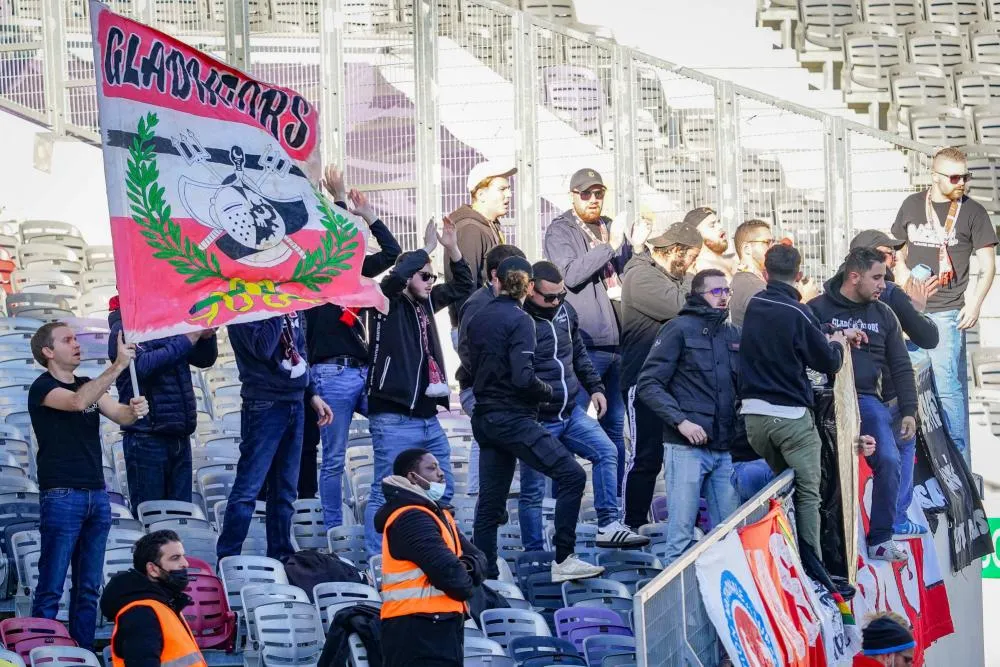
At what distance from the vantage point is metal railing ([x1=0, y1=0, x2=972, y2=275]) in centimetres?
1379

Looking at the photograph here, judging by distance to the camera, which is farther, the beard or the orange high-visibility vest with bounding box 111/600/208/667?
the beard

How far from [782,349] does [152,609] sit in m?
3.76

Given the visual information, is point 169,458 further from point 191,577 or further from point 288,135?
point 288,135

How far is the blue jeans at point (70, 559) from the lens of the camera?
8133 millimetres

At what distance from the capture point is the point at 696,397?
972cm

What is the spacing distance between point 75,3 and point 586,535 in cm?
646

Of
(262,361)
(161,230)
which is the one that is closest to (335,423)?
(262,361)

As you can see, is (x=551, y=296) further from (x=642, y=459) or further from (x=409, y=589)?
(x=409, y=589)

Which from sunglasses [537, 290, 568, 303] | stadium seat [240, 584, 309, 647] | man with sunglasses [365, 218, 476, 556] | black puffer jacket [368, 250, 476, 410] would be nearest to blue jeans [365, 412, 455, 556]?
man with sunglasses [365, 218, 476, 556]

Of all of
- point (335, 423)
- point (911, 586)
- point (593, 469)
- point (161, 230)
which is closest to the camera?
point (161, 230)

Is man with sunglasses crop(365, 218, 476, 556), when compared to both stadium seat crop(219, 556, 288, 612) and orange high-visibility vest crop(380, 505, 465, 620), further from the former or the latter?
orange high-visibility vest crop(380, 505, 465, 620)

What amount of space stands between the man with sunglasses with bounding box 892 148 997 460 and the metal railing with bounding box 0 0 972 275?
155cm

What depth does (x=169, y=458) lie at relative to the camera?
9539mm

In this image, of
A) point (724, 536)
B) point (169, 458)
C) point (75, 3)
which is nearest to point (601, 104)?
point (75, 3)
